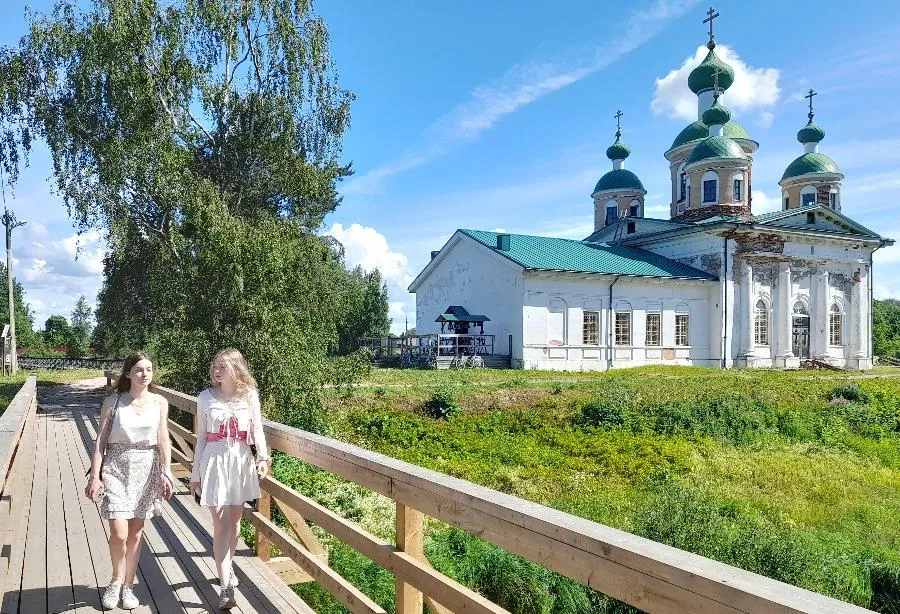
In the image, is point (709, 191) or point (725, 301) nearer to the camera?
point (725, 301)

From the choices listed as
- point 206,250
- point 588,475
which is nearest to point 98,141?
point 206,250

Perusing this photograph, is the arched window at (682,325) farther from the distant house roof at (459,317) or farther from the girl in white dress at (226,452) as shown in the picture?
the girl in white dress at (226,452)

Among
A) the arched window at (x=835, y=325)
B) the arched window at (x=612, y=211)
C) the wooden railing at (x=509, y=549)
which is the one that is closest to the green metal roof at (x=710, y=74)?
the arched window at (x=612, y=211)

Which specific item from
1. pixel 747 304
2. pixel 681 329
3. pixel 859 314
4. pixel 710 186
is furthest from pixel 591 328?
pixel 859 314

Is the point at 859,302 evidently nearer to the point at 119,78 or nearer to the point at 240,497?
the point at 119,78

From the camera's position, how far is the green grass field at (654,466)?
22.5ft

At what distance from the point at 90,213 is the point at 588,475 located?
1400cm

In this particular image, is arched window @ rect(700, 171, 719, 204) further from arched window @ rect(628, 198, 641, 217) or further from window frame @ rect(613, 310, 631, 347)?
window frame @ rect(613, 310, 631, 347)

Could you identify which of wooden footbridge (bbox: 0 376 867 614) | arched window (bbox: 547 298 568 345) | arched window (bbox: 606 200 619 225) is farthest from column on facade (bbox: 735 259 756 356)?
wooden footbridge (bbox: 0 376 867 614)

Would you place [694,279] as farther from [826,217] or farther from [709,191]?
[826,217]

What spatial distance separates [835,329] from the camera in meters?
38.2

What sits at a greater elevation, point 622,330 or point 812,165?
point 812,165

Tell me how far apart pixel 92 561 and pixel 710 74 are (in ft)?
138

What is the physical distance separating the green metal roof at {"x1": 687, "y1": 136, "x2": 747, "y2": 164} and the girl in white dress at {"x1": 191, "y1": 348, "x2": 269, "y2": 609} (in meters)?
36.9
